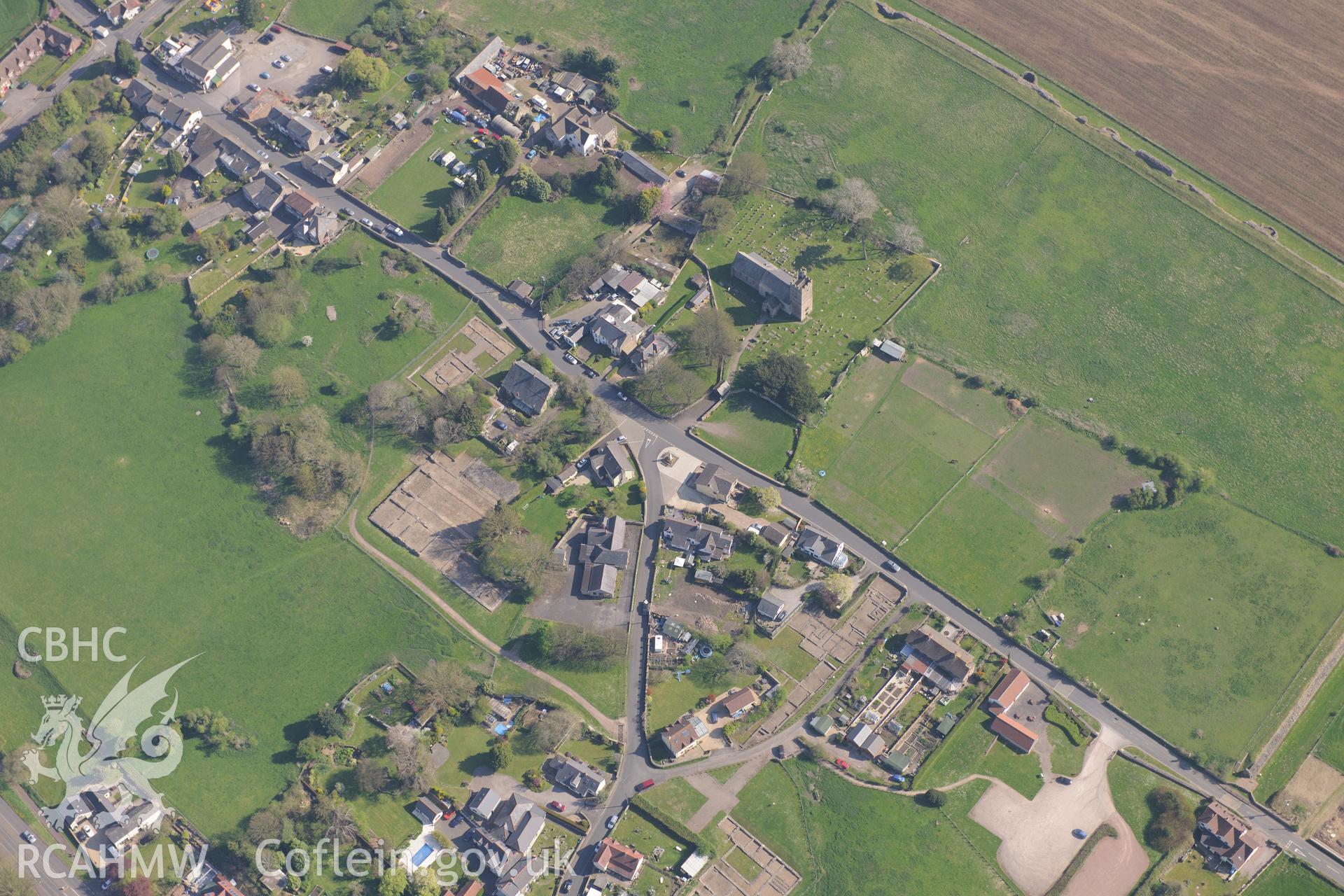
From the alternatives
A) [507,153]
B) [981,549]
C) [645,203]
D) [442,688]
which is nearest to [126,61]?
[507,153]

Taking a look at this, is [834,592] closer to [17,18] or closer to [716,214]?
[716,214]

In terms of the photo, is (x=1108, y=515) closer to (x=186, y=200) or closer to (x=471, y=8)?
(x=471, y=8)

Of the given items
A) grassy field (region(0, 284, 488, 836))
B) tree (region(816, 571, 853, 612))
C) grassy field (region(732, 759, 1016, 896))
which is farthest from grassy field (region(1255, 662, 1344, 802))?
grassy field (region(0, 284, 488, 836))

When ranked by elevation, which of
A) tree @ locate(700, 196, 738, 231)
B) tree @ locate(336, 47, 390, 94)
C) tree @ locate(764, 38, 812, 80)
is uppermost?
tree @ locate(764, 38, 812, 80)

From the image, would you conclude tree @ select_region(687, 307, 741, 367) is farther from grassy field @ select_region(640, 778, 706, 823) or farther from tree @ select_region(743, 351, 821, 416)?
grassy field @ select_region(640, 778, 706, 823)

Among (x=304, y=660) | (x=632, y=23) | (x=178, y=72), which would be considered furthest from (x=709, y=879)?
(x=178, y=72)
